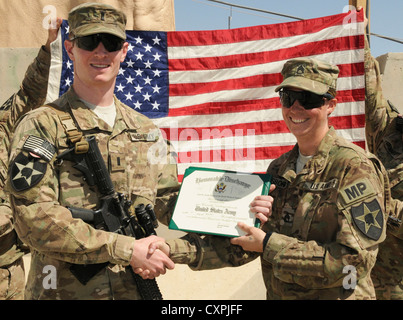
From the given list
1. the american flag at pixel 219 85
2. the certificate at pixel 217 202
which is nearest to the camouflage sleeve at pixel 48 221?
the certificate at pixel 217 202

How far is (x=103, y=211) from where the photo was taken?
2.84m

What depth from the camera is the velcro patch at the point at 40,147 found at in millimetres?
2680

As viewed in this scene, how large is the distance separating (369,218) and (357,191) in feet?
0.55

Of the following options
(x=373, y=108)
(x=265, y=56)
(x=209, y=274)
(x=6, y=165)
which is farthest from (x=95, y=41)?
(x=209, y=274)

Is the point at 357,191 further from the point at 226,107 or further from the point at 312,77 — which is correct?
the point at 226,107

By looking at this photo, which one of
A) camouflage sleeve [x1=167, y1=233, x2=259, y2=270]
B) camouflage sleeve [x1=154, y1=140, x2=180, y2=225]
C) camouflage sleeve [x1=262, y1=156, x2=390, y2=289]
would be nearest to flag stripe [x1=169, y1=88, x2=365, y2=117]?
camouflage sleeve [x1=154, y1=140, x2=180, y2=225]

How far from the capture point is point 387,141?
478 centimetres

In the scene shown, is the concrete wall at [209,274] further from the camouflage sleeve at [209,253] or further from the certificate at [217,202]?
the certificate at [217,202]

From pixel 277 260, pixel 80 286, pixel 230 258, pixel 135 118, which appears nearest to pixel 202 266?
pixel 230 258

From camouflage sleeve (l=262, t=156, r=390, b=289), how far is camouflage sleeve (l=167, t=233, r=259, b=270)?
0.38 m

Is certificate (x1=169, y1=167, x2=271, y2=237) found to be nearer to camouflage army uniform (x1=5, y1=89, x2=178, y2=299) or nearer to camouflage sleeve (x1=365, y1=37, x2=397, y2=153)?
camouflage army uniform (x1=5, y1=89, x2=178, y2=299)

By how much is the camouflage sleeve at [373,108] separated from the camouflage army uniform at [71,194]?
9.42 ft
